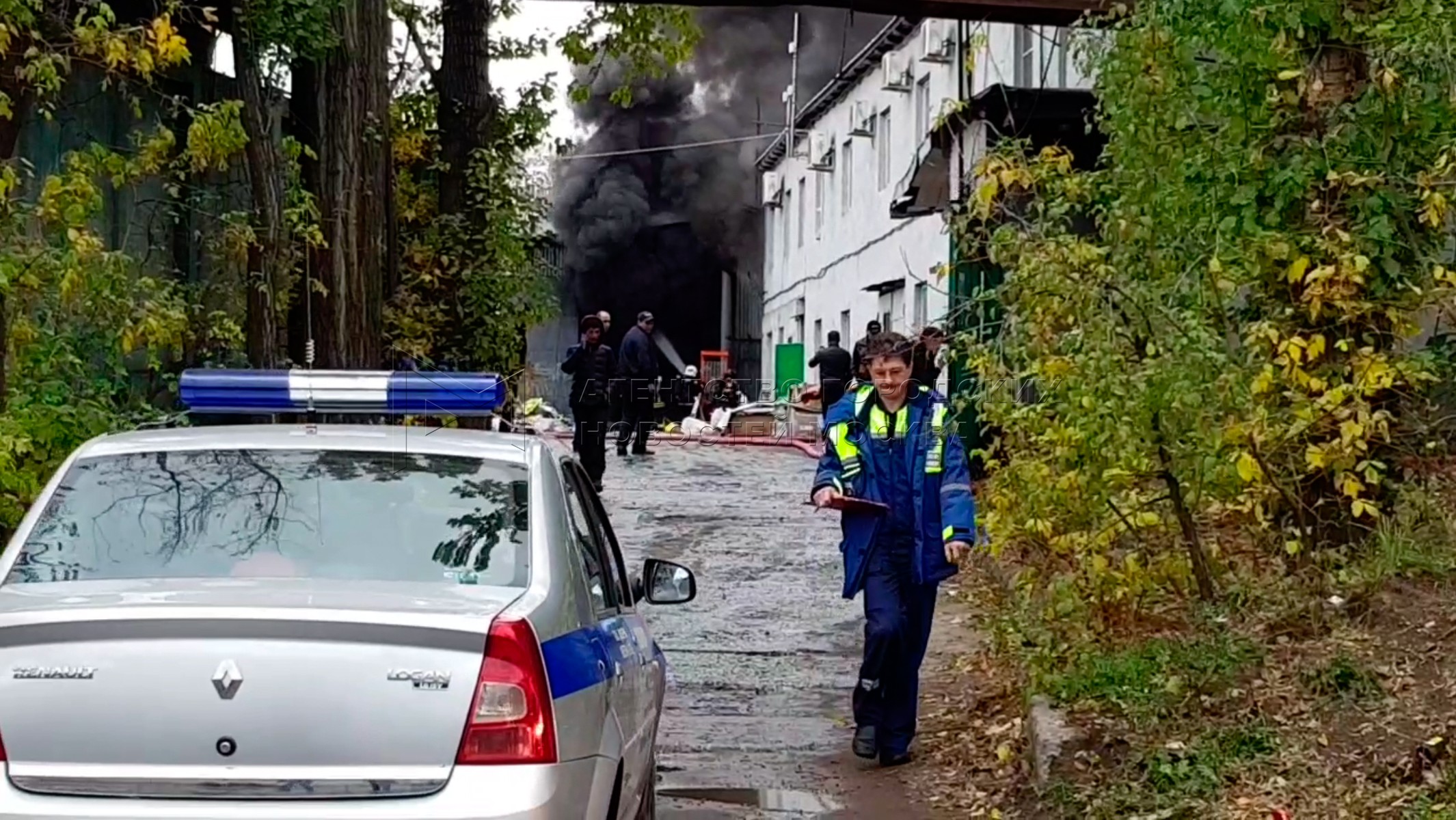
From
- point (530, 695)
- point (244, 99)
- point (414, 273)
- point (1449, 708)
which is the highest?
point (244, 99)

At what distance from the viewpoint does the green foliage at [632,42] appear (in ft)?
52.1

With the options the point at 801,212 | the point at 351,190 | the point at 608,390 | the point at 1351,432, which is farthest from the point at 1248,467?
the point at 801,212

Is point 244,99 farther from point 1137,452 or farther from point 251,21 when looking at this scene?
point 1137,452

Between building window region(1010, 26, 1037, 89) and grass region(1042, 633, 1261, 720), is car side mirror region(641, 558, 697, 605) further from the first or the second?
building window region(1010, 26, 1037, 89)

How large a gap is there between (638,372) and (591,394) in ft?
9.90

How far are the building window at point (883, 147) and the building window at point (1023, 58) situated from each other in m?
8.44

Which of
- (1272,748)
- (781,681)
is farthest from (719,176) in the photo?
(1272,748)

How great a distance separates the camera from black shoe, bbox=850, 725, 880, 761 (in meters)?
6.90

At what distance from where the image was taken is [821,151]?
33.0m

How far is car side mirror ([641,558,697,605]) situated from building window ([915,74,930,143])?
18.3 metres

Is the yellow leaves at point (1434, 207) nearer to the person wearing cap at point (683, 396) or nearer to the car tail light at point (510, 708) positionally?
the car tail light at point (510, 708)

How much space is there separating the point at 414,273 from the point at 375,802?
445 inches

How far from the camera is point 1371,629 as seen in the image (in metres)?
5.88

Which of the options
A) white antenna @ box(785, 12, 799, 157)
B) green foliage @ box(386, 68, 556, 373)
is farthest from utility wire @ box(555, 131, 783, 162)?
green foliage @ box(386, 68, 556, 373)
